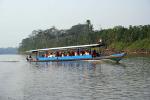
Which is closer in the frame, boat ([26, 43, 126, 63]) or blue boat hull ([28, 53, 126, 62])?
blue boat hull ([28, 53, 126, 62])

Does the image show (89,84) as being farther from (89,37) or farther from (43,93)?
(89,37)

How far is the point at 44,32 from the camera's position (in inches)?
5576

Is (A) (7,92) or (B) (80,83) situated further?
(B) (80,83)

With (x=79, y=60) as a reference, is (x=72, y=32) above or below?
above

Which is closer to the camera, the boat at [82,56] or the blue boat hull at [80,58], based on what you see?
the blue boat hull at [80,58]

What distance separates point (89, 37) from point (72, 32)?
52.6 meters

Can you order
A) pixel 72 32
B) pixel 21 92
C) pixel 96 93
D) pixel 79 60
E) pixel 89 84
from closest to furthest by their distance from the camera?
pixel 96 93
pixel 21 92
pixel 89 84
pixel 79 60
pixel 72 32

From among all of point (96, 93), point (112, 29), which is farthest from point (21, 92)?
point (112, 29)

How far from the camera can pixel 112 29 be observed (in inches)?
3285

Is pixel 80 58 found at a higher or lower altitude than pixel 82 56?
lower

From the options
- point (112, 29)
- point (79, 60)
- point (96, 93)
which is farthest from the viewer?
point (112, 29)

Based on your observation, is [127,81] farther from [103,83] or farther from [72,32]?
[72,32]

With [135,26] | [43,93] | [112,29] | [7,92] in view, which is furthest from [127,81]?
[112,29]

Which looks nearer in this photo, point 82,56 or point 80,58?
point 82,56
